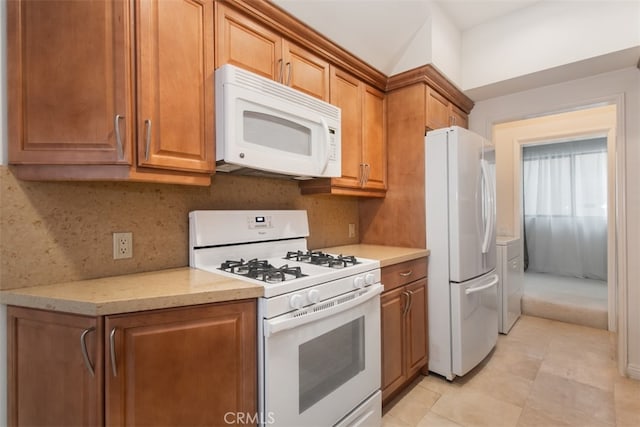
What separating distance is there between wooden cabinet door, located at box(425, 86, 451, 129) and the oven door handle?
147 centimetres

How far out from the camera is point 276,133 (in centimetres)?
161

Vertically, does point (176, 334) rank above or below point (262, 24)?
below

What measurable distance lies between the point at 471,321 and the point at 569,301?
87.2 inches

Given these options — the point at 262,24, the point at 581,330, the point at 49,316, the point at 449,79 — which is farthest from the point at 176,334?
the point at 581,330

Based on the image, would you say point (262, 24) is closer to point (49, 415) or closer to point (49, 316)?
point (49, 316)

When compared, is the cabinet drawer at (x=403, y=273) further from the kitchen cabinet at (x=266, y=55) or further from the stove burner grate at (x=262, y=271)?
the kitchen cabinet at (x=266, y=55)

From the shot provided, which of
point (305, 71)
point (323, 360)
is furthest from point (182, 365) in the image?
point (305, 71)

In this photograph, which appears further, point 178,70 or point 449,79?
point 449,79

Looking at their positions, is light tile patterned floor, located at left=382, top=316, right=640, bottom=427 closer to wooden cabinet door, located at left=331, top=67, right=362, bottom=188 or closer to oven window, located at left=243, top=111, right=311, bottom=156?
wooden cabinet door, located at left=331, top=67, right=362, bottom=188

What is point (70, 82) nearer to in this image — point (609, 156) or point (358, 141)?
point (358, 141)

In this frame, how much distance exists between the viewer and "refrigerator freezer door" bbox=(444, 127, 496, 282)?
84.0 inches

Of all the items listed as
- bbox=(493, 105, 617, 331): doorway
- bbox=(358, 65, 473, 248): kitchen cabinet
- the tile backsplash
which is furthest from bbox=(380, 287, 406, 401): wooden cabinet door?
bbox=(493, 105, 617, 331): doorway

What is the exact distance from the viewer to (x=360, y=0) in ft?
6.60

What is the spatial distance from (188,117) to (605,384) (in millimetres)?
3148
